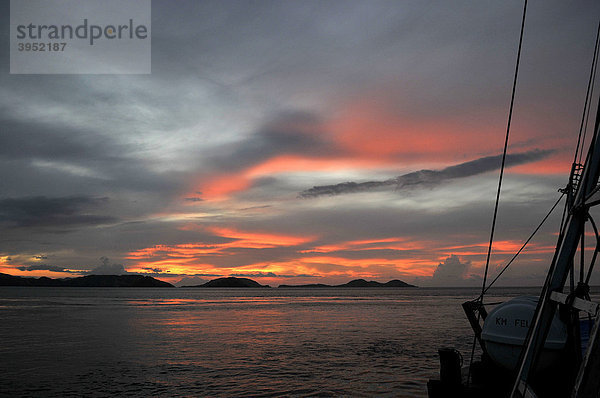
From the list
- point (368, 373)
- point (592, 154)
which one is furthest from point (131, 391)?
point (592, 154)

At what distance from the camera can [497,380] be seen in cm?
1409

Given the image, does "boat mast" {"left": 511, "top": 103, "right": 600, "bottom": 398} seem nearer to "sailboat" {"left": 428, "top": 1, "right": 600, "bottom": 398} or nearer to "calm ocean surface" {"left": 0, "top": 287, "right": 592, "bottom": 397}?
"sailboat" {"left": 428, "top": 1, "right": 600, "bottom": 398}

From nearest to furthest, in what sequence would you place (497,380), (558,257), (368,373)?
(558,257)
(497,380)
(368,373)

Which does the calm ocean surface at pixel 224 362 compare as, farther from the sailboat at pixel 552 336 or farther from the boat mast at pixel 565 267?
the boat mast at pixel 565 267

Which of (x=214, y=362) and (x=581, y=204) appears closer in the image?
(x=581, y=204)

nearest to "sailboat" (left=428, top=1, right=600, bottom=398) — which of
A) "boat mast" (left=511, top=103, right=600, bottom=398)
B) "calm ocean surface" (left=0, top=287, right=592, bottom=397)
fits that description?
"boat mast" (left=511, top=103, right=600, bottom=398)

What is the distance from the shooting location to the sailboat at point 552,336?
657 centimetres

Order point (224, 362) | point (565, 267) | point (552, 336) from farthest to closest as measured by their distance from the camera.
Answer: point (224, 362), point (552, 336), point (565, 267)

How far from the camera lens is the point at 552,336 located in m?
12.2

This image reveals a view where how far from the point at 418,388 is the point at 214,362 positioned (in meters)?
11.7

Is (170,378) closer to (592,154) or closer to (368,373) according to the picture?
(368,373)

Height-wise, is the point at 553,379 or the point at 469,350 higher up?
the point at 553,379

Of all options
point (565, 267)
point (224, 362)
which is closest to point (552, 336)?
point (565, 267)

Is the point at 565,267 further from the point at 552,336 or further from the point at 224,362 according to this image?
the point at 224,362
